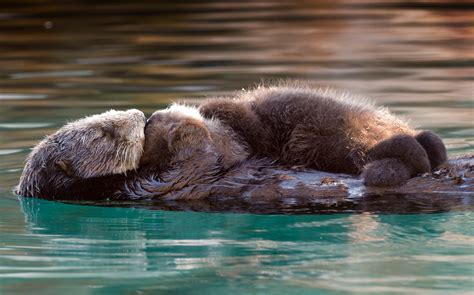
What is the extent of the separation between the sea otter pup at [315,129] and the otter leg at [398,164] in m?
0.06

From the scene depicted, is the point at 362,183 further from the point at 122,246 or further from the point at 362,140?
the point at 122,246

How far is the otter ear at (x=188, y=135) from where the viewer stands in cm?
564

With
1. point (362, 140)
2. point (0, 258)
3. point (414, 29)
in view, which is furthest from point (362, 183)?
point (414, 29)

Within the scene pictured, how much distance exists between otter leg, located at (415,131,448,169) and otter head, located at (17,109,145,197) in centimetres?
151

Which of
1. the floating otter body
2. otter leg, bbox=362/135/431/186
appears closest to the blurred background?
the floating otter body

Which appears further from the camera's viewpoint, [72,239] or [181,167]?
[181,167]

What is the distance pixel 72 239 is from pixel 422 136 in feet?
6.16

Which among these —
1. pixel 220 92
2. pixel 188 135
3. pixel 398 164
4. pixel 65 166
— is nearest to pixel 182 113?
pixel 188 135

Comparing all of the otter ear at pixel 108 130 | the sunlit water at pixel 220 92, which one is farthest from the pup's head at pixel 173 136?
the sunlit water at pixel 220 92

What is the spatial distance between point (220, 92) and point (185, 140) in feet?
13.4

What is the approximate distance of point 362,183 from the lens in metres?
5.38

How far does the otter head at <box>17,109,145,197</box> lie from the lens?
228 inches

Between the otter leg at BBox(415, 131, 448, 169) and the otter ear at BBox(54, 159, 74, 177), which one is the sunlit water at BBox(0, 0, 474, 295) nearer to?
the otter ear at BBox(54, 159, 74, 177)

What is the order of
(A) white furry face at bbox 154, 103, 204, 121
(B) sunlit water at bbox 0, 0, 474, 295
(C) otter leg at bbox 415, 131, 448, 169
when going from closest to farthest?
(B) sunlit water at bbox 0, 0, 474, 295 → (C) otter leg at bbox 415, 131, 448, 169 → (A) white furry face at bbox 154, 103, 204, 121
